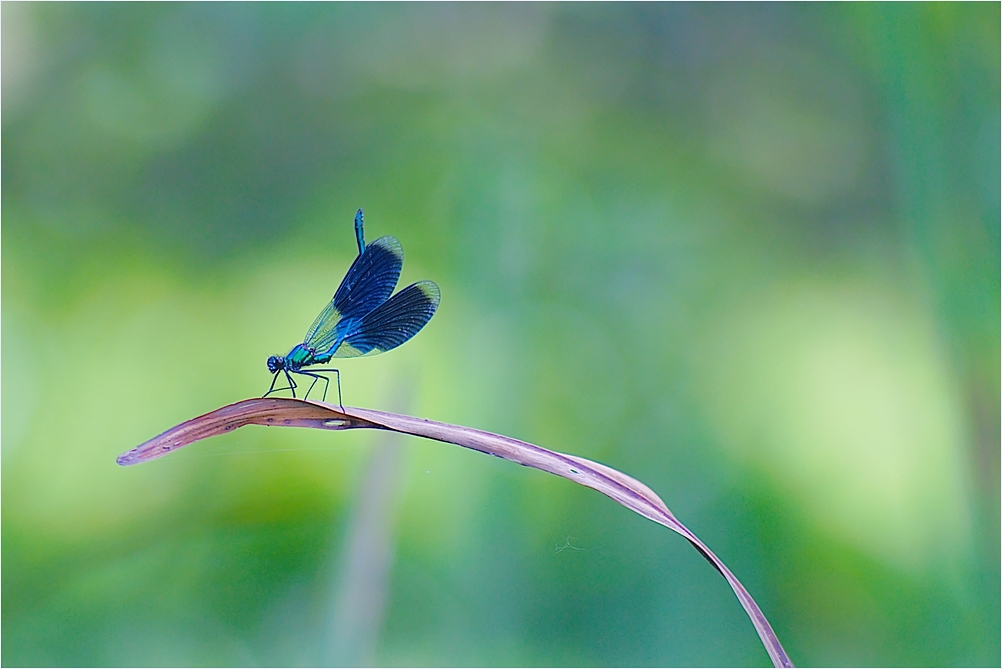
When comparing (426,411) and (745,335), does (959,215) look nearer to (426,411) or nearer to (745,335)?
(745,335)

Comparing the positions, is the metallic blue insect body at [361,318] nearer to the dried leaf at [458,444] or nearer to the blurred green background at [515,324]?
the blurred green background at [515,324]

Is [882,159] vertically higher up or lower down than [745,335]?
higher up

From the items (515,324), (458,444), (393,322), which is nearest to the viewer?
(458,444)

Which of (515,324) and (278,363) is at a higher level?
(515,324)

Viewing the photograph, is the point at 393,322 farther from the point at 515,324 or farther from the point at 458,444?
the point at 515,324

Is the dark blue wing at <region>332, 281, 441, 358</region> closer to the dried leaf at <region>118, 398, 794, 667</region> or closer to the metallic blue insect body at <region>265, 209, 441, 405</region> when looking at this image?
the metallic blue insect body at <region>265, 209, 441, 405</region>

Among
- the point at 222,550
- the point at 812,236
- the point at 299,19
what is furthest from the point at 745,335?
the point at 299,19

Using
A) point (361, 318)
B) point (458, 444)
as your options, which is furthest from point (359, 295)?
point (458, 444)
